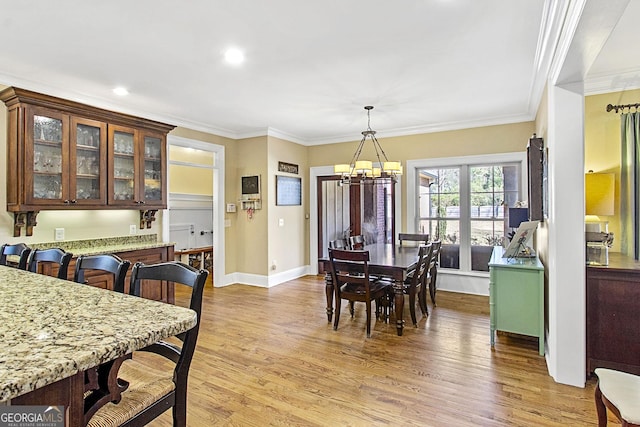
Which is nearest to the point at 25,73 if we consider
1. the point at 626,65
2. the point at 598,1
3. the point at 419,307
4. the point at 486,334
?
the point at 598,1

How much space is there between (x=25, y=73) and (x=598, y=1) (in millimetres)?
4558

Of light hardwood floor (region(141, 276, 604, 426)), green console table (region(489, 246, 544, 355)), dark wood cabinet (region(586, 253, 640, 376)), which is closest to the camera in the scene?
light hardwood floor (region(141, 276, 604, 426))

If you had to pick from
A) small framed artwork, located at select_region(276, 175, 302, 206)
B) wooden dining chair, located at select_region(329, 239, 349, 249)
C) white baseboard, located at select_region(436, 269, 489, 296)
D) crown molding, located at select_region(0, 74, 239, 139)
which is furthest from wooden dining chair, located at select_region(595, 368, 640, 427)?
crown molding, located at select_region(0, 74, 239, 139)

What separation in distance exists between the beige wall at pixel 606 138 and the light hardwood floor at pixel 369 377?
1.56m

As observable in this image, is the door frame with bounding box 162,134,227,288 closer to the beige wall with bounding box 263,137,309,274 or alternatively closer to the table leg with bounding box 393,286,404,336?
the beige wall with bounding box 263,137,309,274

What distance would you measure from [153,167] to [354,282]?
9.95 ft

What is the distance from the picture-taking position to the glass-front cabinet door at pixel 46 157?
3465 mm

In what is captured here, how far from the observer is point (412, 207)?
577cm

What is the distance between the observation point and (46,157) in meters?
3.62

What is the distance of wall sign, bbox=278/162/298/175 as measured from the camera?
6.08 metres

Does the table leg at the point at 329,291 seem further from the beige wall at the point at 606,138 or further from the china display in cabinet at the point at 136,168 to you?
the beige wall at the point at 606,138

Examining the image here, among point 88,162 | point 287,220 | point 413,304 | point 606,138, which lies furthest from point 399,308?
point 88,162

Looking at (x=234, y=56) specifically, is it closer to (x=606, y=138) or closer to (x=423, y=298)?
(x=423, y=298)

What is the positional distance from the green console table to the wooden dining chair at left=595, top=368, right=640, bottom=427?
4.55 feet
